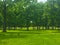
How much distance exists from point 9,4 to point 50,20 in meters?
22.0

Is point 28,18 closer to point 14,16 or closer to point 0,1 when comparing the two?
point 14,16

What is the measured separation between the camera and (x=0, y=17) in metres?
63.2

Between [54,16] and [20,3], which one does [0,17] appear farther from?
[54,16]

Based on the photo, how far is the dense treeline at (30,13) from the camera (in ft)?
219

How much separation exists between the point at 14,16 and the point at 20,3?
19.2ft

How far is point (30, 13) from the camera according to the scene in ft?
263

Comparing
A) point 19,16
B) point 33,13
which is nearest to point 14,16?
point 19,16

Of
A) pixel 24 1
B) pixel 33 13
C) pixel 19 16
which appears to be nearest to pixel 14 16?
pixel 19 16

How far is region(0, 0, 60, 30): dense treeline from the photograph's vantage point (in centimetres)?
6681

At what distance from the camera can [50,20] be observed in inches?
3056

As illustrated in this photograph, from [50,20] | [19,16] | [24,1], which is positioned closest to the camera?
[24,1]

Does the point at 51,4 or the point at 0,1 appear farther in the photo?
the point at 51,4

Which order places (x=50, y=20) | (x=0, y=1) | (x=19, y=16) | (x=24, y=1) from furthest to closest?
(x=50, y=20) → (x=19, y=16) → (x=24, y=1) → (x=0, y=1)

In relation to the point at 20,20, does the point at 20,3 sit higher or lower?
higher
